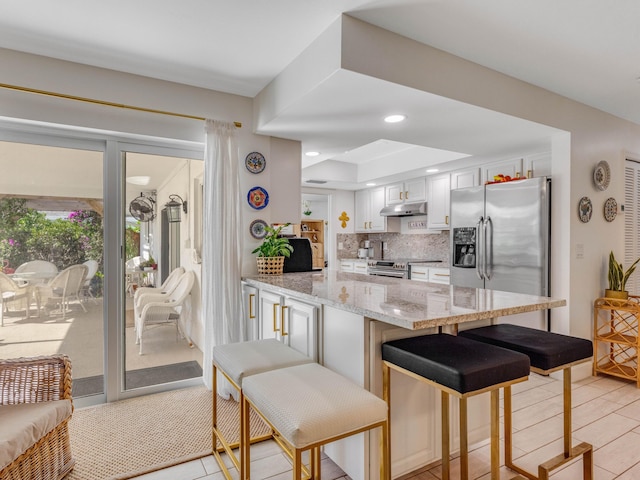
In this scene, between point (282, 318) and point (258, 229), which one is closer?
point (282, 318)

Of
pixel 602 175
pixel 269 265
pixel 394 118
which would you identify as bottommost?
pixel 269 265

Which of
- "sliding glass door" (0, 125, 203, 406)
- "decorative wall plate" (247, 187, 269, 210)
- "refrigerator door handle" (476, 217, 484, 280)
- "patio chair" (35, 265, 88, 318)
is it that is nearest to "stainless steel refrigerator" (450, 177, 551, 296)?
"refrigerator door handle" (476, 217, 484, 280)

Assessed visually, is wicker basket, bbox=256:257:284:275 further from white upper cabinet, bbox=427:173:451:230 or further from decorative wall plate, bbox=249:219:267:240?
white upper cabinet, bbox=427:173:451:230

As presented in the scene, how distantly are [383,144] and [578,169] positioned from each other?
218 centimetres

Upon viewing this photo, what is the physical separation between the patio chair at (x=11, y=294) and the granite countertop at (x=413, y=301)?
5.44ft

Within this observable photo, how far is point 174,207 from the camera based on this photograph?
3.01 metres

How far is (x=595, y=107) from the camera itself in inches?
131

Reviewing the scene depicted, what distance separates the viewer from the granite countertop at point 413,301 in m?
1.40

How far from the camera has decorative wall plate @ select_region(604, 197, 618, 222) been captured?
3.49m

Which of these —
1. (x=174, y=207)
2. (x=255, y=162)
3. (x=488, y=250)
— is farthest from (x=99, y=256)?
(x=488, y=250)

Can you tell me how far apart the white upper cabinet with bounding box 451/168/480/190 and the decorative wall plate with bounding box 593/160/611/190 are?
1229mm

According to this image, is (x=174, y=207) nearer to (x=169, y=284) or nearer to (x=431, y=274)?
(x=169, y=284)

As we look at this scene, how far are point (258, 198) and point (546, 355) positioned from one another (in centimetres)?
229

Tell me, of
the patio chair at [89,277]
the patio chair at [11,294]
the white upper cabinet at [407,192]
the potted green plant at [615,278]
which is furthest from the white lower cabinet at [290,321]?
the white upper cabinet at [407,192]
